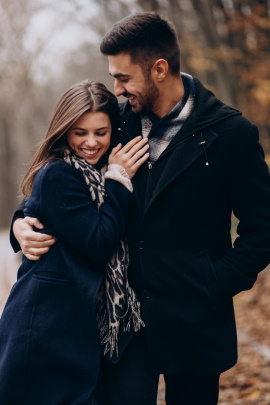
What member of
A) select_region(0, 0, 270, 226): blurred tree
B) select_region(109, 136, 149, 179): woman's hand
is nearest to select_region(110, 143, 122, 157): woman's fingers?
select_region(109, 136, 149, 179): woman's hand

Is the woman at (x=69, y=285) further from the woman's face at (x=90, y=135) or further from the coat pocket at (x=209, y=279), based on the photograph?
the coat pocket at (x=209, y=279)

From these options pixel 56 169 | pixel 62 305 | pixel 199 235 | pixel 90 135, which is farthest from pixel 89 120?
pixel 62 305

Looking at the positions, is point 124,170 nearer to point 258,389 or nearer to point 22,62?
point 258,389

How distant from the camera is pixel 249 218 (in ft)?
9.47

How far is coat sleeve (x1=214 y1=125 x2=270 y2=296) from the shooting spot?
2830 millimetres

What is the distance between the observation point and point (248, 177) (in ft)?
9.27

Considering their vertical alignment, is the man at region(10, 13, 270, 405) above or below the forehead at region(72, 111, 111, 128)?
below

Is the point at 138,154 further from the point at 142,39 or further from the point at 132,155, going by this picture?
the point at 142,39

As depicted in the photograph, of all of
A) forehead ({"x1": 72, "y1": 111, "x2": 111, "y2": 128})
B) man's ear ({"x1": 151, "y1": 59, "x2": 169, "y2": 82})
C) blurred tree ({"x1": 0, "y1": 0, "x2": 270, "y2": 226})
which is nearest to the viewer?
forehead ({"x1": 72, "y1": 111, "x2": 111, "y2": 128})

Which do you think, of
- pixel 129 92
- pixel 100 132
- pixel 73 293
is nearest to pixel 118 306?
pixel 73 293

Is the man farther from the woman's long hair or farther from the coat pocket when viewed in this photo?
the woman's long hair

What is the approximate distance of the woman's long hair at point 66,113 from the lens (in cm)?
288

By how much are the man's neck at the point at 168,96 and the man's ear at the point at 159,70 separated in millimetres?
40

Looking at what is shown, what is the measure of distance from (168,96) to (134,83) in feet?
0.68
